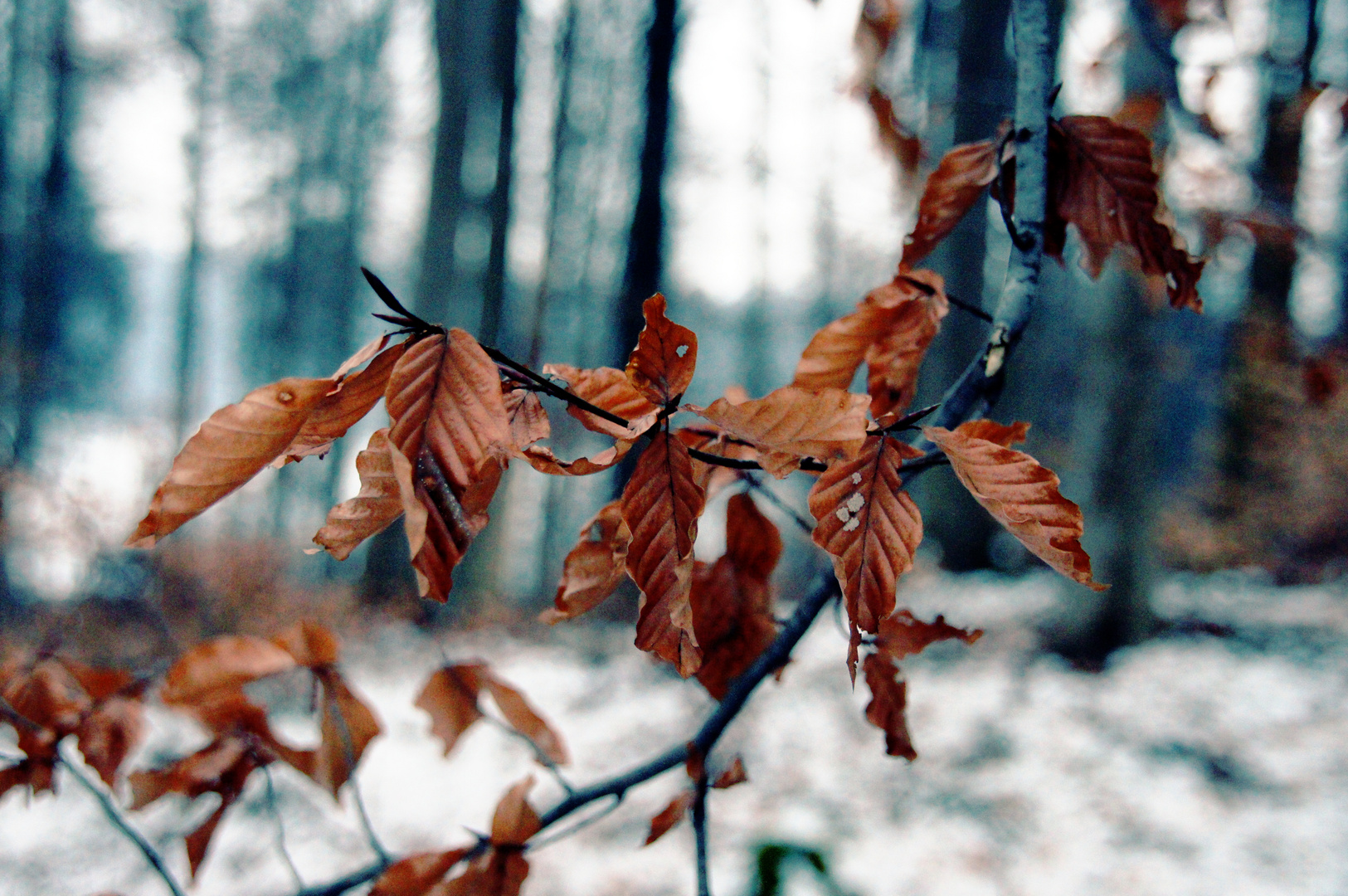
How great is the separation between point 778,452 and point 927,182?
47 centimetres

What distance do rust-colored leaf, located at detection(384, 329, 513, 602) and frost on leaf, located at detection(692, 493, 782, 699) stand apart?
42 centimetres

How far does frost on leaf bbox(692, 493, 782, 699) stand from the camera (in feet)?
2.71

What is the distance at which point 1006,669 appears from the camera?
440cm

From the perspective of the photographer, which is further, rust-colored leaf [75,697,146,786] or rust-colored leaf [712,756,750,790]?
rust-colored leaf [75,697,146,786]

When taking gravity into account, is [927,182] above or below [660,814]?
above

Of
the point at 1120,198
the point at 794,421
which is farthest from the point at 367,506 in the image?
the point at 1120,198

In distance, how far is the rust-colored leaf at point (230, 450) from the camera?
1.42 ft

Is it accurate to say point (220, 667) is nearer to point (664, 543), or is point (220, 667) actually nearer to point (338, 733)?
point (338, 733)

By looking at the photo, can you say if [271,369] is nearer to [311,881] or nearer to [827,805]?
[311,881]

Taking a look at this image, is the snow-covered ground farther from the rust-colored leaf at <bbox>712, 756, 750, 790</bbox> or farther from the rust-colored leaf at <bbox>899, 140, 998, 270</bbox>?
the rust-colored leaf at <bbox>899, 140, 998, 270</bbox>

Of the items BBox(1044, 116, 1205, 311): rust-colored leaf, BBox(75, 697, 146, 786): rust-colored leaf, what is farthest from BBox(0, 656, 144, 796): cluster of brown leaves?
BBox(1044, 116, 1205, 311): rust-colored leaf

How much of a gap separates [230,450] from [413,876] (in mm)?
555

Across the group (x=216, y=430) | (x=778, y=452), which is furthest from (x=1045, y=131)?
(x=216, y=430)

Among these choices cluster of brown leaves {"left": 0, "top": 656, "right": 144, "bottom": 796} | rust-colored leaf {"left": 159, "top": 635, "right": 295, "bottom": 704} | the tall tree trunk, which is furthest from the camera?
the tall tree trunk
